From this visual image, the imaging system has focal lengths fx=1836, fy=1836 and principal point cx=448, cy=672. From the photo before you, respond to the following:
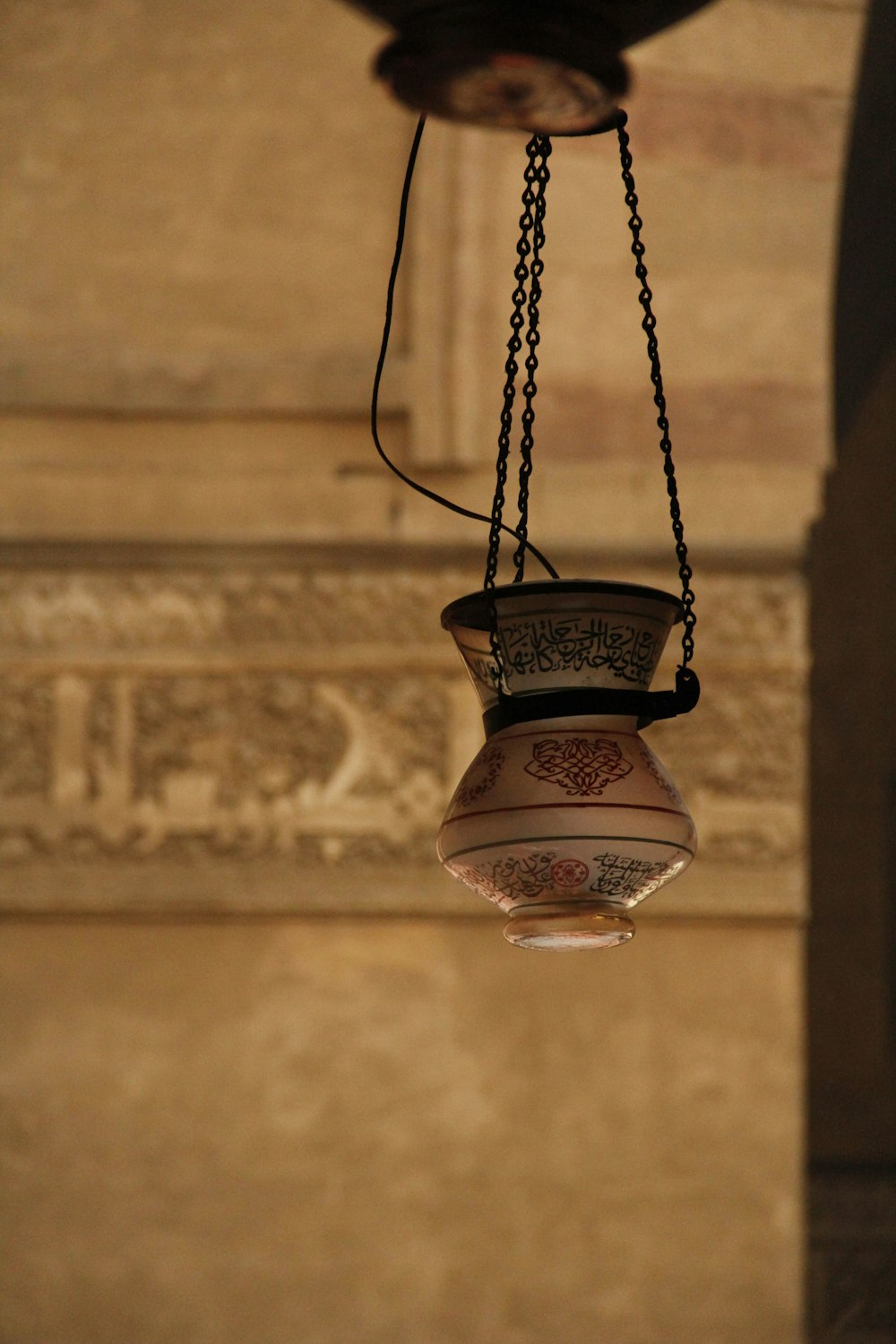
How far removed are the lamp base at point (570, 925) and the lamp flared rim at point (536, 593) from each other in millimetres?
224

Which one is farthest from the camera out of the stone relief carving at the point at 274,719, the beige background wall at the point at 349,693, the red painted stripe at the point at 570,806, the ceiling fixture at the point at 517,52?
the stone relief carving at the point at 274,719


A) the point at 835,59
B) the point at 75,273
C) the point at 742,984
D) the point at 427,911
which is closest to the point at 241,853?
the point at 427,911

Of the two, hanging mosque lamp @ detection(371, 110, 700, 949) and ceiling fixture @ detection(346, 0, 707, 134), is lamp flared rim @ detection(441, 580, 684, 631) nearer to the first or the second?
hanging mosque lamp @ detection(371, 110, 700, 949)

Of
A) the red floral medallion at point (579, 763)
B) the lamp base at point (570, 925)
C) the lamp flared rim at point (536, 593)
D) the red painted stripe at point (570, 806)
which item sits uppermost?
the lamp flared rim at point (536, 593)

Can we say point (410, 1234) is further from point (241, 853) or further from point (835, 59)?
point (835, 59)

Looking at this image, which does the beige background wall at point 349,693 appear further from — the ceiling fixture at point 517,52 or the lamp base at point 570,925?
the ceiling fixture at point 517,52

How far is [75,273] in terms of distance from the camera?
351 cm

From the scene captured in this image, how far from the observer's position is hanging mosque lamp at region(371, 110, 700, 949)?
1361 mm

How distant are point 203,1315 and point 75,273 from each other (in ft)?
6.31

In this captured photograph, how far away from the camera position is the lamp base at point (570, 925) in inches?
54.6

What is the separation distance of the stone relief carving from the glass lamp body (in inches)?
75.5

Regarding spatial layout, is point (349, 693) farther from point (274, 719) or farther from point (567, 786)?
point (567, 786)

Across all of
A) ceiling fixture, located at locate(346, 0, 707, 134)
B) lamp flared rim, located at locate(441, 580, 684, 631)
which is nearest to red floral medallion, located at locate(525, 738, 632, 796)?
lamp flared rim, located at locate(441, 580, 684, 631)

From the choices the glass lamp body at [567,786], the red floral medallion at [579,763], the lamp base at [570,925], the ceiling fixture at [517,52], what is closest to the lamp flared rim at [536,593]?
the glass lamp body at [567,786]
